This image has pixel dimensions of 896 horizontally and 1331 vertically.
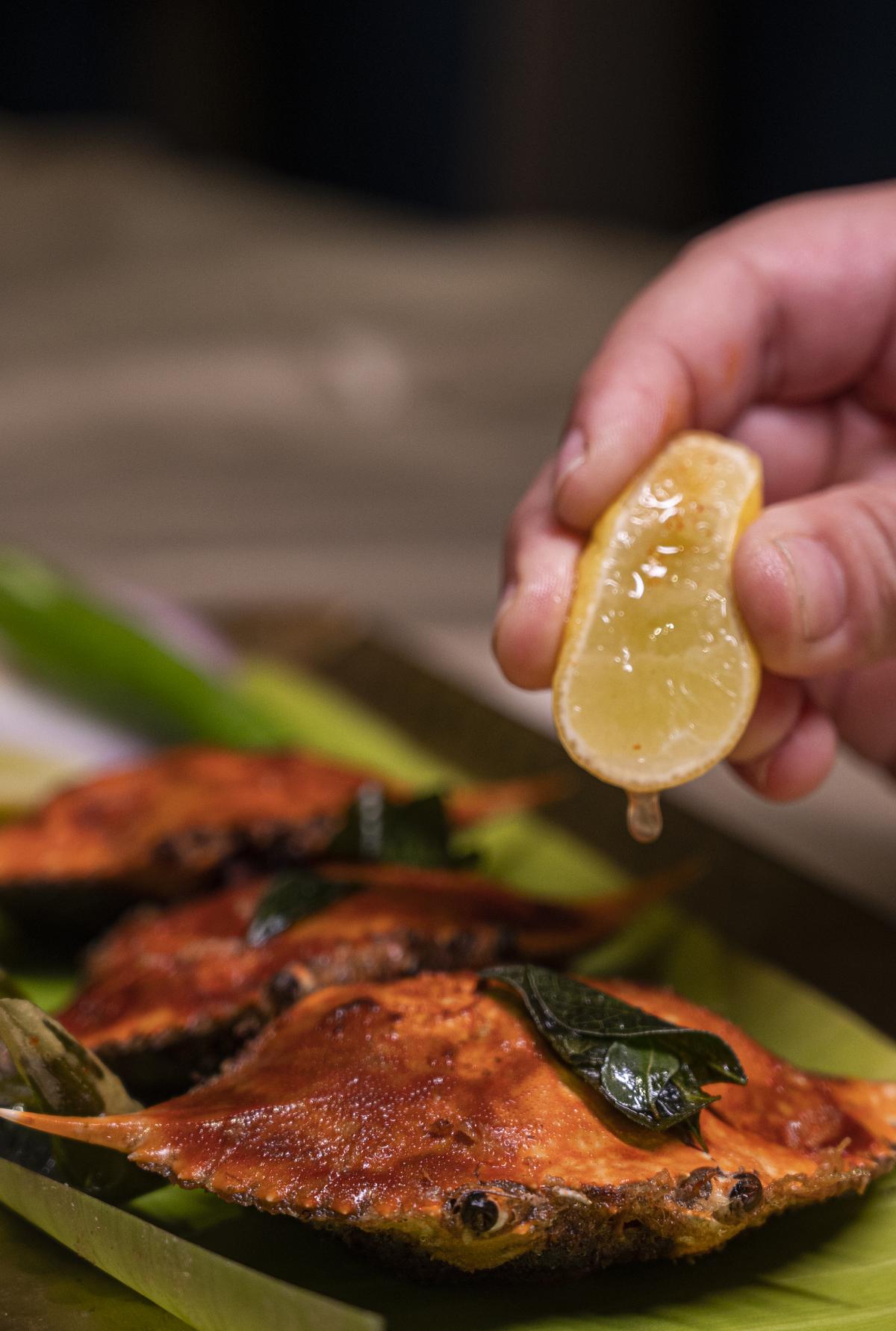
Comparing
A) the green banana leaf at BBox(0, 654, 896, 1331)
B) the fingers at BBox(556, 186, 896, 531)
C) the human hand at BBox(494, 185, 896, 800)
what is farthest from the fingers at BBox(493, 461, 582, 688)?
the green banana leaf at BBox(0, 654, 896, 1331)

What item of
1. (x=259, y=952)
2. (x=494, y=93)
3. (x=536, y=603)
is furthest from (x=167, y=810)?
(x=494, y=93)

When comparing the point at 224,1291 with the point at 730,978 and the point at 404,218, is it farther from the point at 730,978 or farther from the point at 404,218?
the point at 404,218

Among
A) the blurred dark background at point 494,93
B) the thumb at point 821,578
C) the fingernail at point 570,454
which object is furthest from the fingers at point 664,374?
the blurred dark background at point 494,93

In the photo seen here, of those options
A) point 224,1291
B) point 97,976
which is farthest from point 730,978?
point 224,1291

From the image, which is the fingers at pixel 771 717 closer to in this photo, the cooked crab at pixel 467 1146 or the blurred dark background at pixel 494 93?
the cooked crab at pixel 467 1146

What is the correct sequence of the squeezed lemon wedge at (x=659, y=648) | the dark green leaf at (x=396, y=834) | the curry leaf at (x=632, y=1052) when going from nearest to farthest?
the curry leaf at (x=632, y=1052) < the squeezed lemon wedge at (x=659, y=648) < the dark green leaf at (x=396, y=834)
